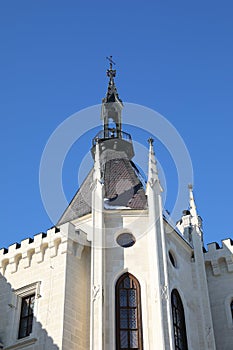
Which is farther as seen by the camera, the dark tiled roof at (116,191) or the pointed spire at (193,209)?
the pointed spire at (193,209)

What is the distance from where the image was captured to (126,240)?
25.7 m

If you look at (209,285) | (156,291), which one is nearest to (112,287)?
(156,291)

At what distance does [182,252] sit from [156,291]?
469cm

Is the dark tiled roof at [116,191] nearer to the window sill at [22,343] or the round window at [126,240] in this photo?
the round window at [126,240]

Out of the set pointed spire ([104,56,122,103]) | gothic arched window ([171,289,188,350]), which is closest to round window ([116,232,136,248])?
gothic arched window ([171,289,188,350])

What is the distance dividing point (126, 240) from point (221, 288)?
5973mm

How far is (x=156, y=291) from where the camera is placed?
23281 mm

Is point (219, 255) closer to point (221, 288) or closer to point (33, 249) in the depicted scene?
point (221, 288)

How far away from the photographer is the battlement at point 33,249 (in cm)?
2523

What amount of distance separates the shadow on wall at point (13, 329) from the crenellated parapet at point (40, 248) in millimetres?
846

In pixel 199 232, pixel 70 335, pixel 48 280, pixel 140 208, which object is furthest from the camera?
pixel 199 232

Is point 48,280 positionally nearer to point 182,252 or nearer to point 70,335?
point 70,335

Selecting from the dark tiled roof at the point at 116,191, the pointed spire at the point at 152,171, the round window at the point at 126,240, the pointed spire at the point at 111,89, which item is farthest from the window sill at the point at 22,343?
the pointed spire at the point at 111,89

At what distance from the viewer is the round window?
25484 mm
